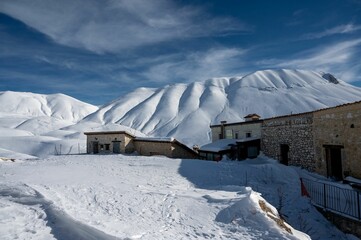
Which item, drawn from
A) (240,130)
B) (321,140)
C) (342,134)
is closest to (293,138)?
(321,140)

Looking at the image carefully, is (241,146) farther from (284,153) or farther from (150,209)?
(150,209)

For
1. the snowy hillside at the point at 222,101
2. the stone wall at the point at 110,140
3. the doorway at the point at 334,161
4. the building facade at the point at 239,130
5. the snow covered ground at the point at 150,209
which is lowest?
the snow covered ground at the point at 150,209

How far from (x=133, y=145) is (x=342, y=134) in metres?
20.0

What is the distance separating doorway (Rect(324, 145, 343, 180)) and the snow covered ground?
2.18 metres

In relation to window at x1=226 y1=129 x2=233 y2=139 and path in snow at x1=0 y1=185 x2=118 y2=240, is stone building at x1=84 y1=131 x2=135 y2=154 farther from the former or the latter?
path in snow at x1=0 y1=185 x2=118 y2=240

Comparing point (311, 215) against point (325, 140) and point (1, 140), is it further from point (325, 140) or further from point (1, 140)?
point (1, 140)

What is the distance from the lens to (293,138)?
20.6 meters

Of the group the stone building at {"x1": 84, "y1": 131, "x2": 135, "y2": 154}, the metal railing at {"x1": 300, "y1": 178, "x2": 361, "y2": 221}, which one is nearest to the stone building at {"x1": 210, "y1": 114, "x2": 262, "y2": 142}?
the stone building at {"x1": 84, "y1": 131, "x2": 135, "y2": 154}

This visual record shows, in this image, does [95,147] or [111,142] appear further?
[95,147]

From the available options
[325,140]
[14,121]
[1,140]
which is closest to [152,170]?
[325,140]

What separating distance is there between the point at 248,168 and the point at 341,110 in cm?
644

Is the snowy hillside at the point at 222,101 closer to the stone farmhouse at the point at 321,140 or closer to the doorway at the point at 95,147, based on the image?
the doorway at the point at 95,147

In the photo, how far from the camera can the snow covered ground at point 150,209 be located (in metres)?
7.77

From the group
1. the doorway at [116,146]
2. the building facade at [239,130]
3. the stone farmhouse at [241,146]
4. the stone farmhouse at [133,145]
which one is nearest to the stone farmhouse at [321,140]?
the stone farmhouse at [241,146]
